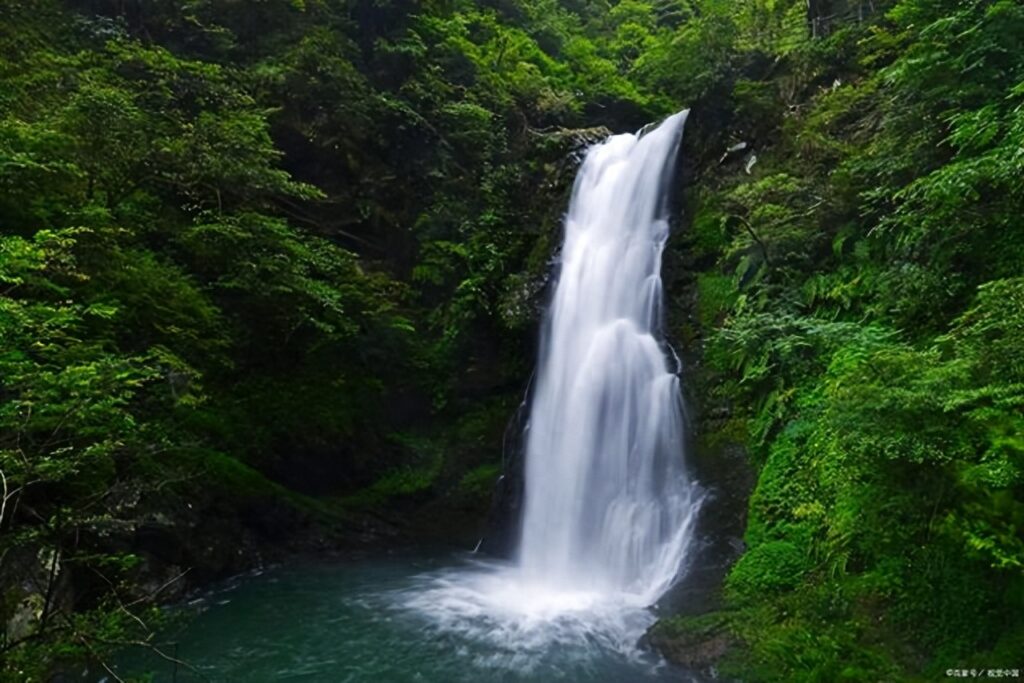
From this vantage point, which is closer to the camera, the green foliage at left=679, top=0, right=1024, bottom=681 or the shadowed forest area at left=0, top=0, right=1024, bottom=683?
the green foliage at left=679, top=0, right=1024, bottom=681

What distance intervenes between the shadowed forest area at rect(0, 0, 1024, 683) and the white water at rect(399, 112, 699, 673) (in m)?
0.65

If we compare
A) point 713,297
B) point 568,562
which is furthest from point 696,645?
point 713,297

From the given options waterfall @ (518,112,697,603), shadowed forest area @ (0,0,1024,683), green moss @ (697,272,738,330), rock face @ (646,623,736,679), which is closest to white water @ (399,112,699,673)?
waterfall @ (518,112,697,603)

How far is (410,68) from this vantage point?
53.2 feet

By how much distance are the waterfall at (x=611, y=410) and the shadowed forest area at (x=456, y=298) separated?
1.93ft

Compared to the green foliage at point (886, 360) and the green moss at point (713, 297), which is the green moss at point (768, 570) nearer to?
the green foliage at point (886, 360)

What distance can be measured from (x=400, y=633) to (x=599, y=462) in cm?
462

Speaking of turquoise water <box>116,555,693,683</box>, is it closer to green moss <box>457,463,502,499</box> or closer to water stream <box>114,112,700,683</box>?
water stream <box>114,112,700,683</box>

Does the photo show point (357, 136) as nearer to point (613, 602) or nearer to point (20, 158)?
point (20, 158)

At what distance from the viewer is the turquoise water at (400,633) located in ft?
23.2

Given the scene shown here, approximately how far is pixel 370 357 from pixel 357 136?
5.44 m

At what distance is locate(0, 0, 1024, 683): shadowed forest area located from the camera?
17.5 ft

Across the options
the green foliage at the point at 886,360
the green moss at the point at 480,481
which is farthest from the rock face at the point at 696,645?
the green moss at the point at 480,481

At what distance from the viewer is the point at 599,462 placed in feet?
37.3
